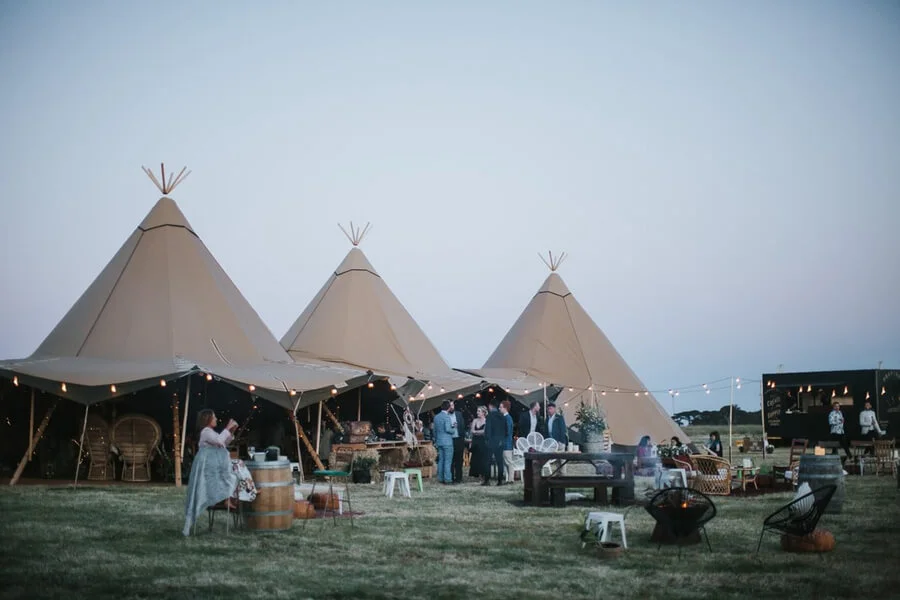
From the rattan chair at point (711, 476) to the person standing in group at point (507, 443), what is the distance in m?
3.03

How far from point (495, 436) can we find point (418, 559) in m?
7.43

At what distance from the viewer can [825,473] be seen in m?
10.9

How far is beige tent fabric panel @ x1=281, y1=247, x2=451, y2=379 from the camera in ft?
69.1

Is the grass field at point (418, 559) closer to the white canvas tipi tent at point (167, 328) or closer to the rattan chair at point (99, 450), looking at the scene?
the rattan chair at point (99, 450)

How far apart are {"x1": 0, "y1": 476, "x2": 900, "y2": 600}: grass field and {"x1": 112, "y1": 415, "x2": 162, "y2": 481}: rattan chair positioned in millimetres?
3536

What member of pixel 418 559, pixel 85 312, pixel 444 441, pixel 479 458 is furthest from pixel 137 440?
pixel 418 559

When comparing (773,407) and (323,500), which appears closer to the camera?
(323,500)

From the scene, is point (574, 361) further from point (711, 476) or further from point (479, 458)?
point (711, 476)

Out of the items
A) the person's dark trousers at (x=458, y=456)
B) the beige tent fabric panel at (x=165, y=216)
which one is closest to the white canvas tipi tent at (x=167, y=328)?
the beige tent fabric panel at (x=165, y=216)

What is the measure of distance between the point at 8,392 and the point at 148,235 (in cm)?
362

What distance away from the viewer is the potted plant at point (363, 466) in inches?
623

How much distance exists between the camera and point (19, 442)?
A: 16828mm

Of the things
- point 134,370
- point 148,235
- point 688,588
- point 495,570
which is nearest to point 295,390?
point 134,370

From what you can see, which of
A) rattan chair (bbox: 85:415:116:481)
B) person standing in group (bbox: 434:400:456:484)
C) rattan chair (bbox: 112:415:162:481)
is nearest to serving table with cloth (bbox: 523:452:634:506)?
person standing in group (bbox: 434:400:456:484)
